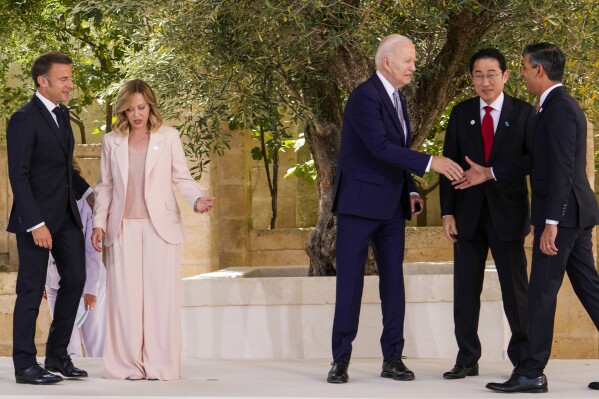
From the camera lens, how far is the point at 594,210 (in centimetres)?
588

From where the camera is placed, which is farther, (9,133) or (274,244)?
(274,244)

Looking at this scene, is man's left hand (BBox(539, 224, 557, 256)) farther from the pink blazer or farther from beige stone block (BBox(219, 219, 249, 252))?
beige stone block (BBox(219, 219, 249, 252))

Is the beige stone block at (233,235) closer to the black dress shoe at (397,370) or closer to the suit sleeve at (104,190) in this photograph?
the suit sleeve at (104,190)

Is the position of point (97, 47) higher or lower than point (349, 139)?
higher

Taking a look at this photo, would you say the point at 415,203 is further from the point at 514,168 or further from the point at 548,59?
the point at 548,59

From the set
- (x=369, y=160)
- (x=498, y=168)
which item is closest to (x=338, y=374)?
(x=369, y=160)

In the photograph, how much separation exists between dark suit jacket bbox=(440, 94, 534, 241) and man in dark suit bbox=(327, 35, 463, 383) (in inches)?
13.1

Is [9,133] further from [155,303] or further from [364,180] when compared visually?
[364,180]

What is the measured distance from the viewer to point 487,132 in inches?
252

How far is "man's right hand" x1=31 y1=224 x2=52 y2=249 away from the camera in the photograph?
20.4ft

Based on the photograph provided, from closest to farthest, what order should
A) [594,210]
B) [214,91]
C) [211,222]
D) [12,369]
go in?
[594,210]
[12,369]
[214,91]
[211,222]

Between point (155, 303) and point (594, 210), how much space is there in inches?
101

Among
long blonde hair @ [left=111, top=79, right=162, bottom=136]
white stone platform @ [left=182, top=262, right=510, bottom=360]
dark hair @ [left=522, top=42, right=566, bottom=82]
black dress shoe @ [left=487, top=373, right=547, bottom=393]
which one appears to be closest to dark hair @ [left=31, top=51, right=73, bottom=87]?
long blonde hair @ [left=111, top=79, right=162, bottom=136]

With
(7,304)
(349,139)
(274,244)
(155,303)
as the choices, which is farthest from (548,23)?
(7,304)
